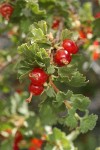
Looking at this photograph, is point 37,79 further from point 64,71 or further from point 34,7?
point 34,7

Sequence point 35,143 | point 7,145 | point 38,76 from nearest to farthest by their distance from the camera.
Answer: point 38,76 → point 7,145 → point 35,143

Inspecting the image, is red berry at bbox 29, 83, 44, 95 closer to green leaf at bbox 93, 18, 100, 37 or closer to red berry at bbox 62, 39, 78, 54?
red berry at bbox 62, 39, 78, 54

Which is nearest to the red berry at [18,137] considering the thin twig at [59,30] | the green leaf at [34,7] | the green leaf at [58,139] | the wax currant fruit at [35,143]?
the wax currant fruit at [35,143]

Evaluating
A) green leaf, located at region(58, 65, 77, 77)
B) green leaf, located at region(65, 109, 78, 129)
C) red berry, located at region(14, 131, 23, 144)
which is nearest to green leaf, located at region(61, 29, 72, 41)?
green leaf, located at region(58, 65, 77, 77)

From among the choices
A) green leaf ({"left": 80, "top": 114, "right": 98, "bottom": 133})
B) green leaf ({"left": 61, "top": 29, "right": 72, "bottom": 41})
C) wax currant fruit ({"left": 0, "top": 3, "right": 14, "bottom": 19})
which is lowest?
green leaf ({"left": 80, "top": 114, "right": 98, "bottom": 133})

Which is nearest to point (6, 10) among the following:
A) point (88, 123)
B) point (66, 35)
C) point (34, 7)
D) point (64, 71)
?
point (34, 7)

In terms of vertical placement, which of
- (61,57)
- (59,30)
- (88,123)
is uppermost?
(59,30)
